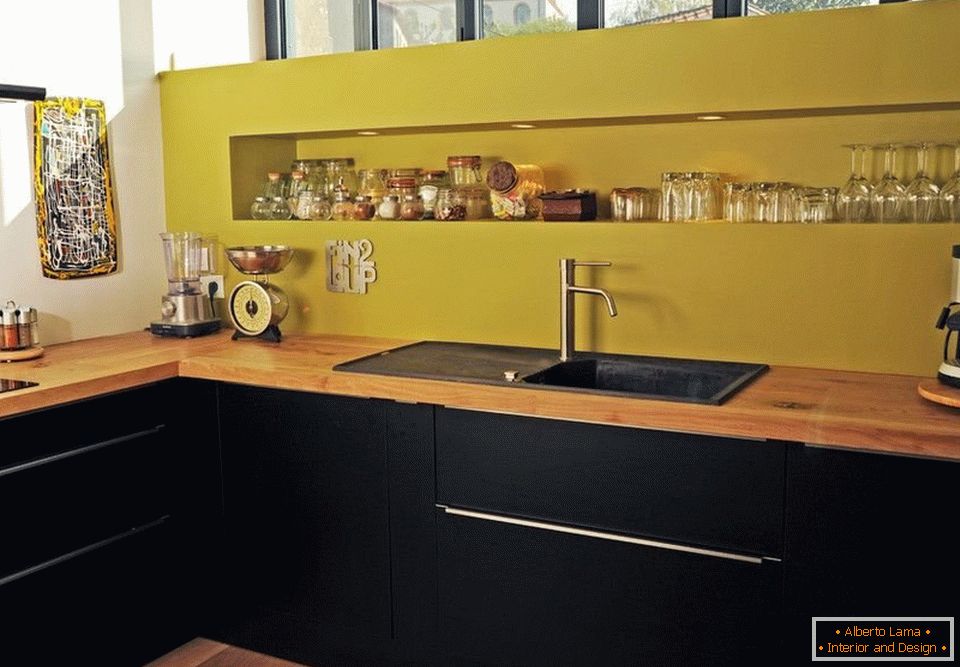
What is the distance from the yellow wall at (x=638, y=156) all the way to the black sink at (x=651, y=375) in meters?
0.08

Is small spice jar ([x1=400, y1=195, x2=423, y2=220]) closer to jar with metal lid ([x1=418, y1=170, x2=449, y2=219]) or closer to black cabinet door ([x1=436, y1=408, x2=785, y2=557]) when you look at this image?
jar with metal lid ([x1=418, y1=170, x2=449, y2=219])

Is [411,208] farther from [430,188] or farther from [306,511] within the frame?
[306,511]

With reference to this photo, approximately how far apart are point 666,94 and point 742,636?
4.70 ft

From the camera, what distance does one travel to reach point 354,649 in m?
2.88

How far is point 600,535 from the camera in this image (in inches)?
95.7

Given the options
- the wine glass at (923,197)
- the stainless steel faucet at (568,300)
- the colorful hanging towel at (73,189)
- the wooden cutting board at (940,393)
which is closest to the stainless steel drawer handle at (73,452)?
the colorful hanging towel at (73,189)

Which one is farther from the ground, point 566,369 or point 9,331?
point 9,331

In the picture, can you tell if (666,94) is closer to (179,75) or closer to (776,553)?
(776,553)

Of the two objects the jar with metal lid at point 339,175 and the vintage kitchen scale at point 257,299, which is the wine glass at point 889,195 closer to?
the jar with metal lid at point 339,175

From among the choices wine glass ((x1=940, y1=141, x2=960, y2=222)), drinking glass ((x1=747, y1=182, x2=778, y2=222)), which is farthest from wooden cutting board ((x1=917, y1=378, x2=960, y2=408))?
drinking glass ((x1=747, y1=182, x2=778, y2=222))

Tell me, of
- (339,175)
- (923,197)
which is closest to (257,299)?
(339,175)

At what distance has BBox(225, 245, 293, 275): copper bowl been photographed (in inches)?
131

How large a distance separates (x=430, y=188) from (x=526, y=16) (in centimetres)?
62

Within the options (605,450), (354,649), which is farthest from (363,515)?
(605,450)
